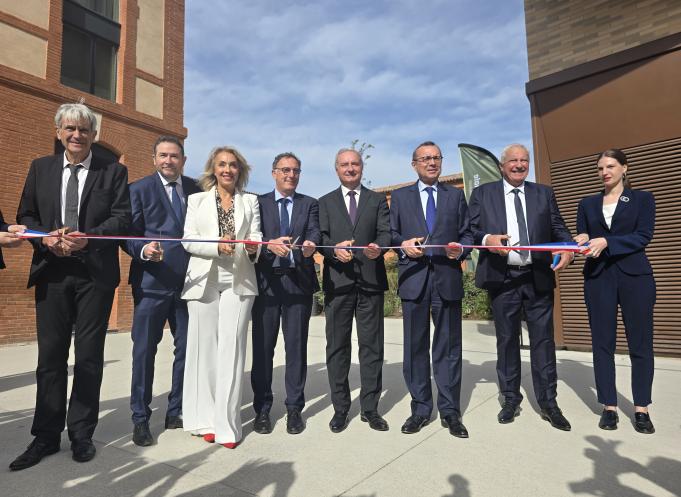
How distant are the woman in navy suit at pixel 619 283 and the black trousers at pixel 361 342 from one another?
1.65m

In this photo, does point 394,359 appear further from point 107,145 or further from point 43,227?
point 107,145

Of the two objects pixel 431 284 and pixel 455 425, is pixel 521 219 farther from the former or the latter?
pixel 455 425

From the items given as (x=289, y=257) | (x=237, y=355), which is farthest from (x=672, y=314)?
(x=237, y=355)

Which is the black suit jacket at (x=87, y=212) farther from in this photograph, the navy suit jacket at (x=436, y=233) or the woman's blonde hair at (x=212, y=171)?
the navy suit jacket at (x=436, y=233)

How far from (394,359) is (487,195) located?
3418mm

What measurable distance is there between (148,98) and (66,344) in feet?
33.8

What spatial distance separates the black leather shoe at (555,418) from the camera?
3.23 meters

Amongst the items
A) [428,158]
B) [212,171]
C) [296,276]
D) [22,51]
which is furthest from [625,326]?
[22,51]

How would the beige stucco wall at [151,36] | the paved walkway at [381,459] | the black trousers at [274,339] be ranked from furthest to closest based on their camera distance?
the beige stucco wall at [151,36] → the black trousers at [274,339] → the paved walkway at [381,459]

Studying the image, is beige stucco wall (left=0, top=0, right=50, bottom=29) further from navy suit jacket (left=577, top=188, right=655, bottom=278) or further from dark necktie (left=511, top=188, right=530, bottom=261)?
navy suit jacket (left=577, top=188, right=655, bottom=278)

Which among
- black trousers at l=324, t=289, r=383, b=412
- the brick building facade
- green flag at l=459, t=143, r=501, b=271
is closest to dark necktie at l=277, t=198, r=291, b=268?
black trousers at l=324, t=289, r=383, b=412

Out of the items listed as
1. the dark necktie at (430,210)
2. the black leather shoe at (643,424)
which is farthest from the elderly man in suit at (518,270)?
the black leather shoe at (643,424)

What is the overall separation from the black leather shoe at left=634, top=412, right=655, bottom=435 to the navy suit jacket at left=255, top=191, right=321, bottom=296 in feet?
8.44

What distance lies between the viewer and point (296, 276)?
352cm
